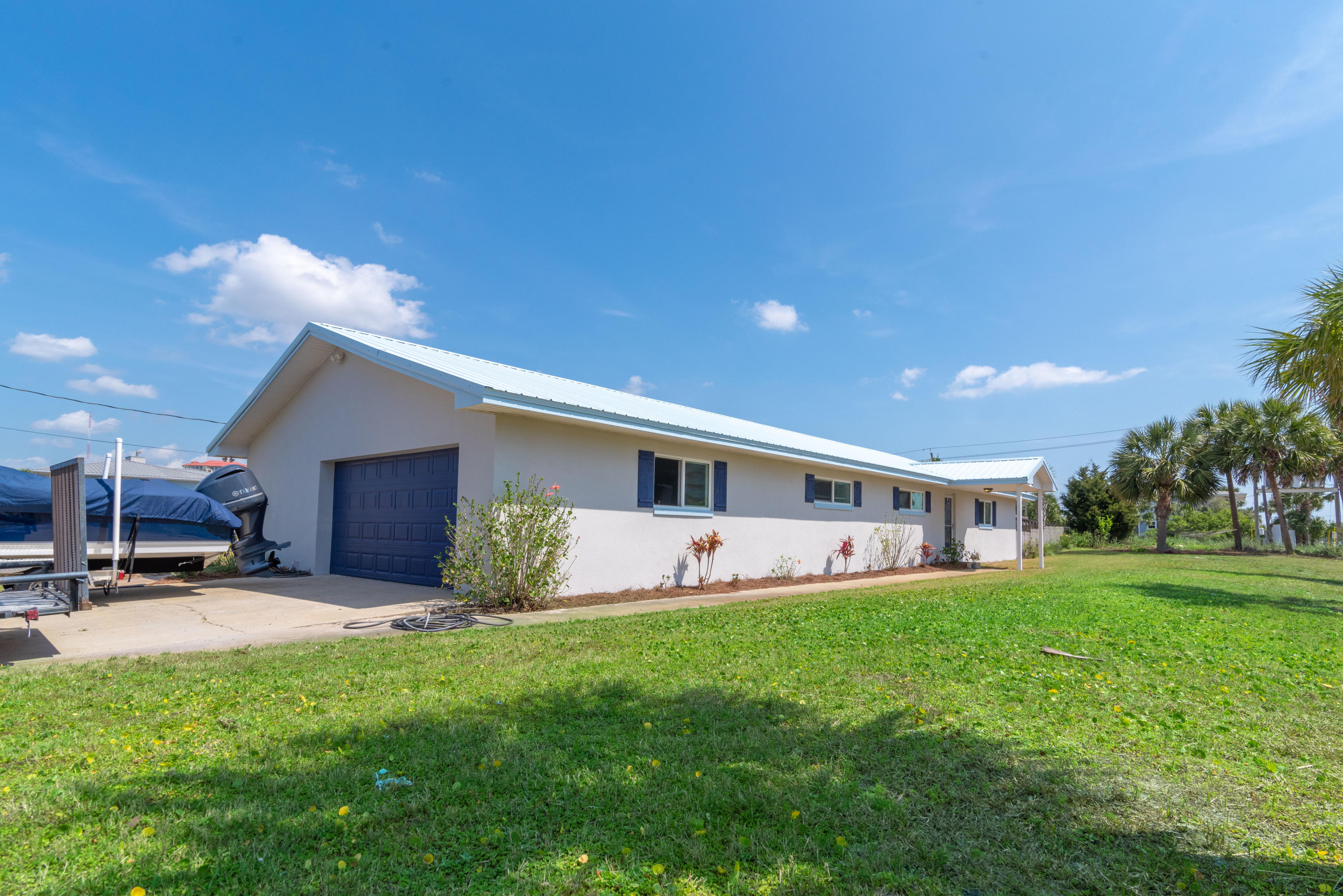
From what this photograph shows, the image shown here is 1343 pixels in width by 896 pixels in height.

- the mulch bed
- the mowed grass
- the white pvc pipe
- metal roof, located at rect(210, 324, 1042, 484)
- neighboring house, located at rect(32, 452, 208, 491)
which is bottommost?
the mulch bed

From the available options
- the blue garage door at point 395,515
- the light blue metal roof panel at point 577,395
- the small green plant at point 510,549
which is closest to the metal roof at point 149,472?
the blue garage door at point 395,515

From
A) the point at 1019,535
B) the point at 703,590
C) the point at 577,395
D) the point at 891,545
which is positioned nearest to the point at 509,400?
the point at 577,395

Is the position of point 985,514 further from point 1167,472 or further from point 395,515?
point 395,515

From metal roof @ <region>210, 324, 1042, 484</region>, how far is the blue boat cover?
3.36 m

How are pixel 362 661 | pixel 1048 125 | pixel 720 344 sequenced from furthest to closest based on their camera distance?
1. pixel 720 344
2. pixel 1048 125
3. pixel 362 661

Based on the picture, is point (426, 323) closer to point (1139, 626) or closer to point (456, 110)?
point (456, 110)

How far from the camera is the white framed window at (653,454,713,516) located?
39.8ft

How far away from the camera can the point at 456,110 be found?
15.5 m

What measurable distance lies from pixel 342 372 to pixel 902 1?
41.2 ft

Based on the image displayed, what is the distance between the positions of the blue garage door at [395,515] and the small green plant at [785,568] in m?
7.27

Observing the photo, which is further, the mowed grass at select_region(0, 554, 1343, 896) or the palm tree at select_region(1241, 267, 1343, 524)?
the palm tree at select_region(1241, 267, 1343, 524)

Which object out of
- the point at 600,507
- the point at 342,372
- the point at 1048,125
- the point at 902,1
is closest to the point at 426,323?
the point at 342,372

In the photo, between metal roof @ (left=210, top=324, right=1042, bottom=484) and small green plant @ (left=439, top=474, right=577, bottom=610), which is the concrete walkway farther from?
metal roof @ (left=210, top=324, right=1042, bottom=484)

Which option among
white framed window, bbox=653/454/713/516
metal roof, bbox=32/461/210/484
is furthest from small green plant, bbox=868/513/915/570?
metal roof, bbox=32/461/210/484
